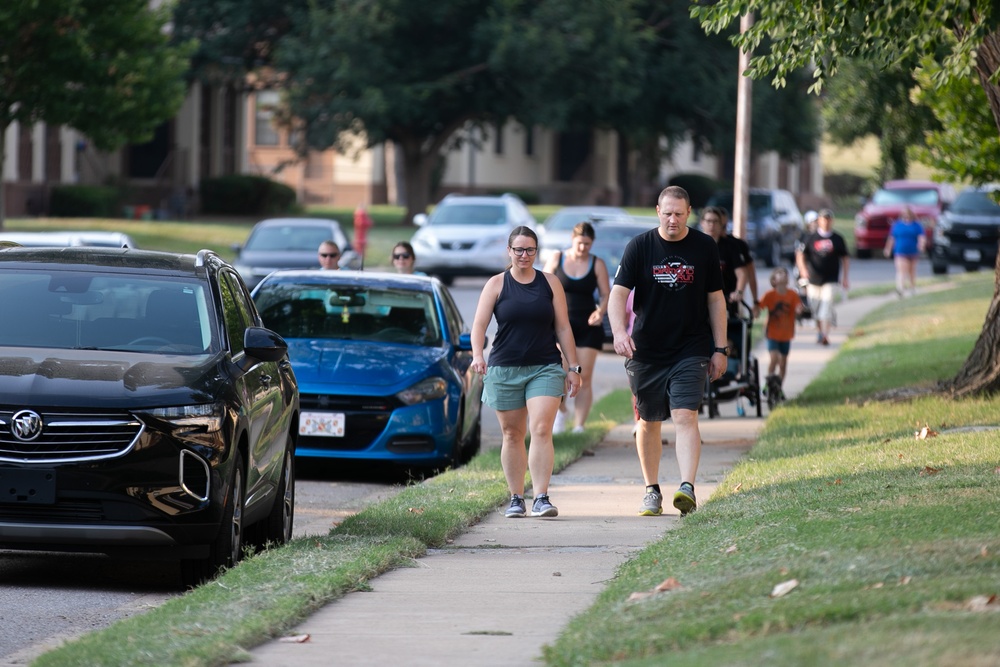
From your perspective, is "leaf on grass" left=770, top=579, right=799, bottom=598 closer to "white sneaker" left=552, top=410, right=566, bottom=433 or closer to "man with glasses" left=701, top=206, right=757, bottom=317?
"man with glasses" left=701, top=206, right=757, bottom=317

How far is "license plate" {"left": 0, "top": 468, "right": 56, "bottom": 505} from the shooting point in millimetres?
7406

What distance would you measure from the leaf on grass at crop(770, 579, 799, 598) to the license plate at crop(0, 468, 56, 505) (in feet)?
10.6

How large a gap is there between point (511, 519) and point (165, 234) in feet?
102

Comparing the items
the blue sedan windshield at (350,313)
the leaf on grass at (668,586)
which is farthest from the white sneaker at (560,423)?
the leaf on grass at (668,586)

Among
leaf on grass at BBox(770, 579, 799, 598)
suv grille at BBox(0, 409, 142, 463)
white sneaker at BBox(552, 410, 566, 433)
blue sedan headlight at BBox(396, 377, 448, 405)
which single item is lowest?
white sneaker at BBox(552, 410, 566, 433)

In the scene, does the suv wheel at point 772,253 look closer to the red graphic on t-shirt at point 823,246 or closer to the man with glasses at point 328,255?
the red graphic on t-shirt at point 823,246

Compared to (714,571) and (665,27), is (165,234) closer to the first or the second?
(665,27)

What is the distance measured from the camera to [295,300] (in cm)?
1332

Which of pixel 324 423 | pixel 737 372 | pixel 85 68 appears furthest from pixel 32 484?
pixel 85 68

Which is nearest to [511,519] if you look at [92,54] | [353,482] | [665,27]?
[353,482]

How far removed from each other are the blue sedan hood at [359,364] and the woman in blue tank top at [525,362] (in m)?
2.30

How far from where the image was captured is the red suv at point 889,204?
46156 millimetres

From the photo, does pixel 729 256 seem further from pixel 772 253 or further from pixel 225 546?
pixel 772 253

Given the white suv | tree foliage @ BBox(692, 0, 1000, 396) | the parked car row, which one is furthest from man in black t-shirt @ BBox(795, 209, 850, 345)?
the parked car row
